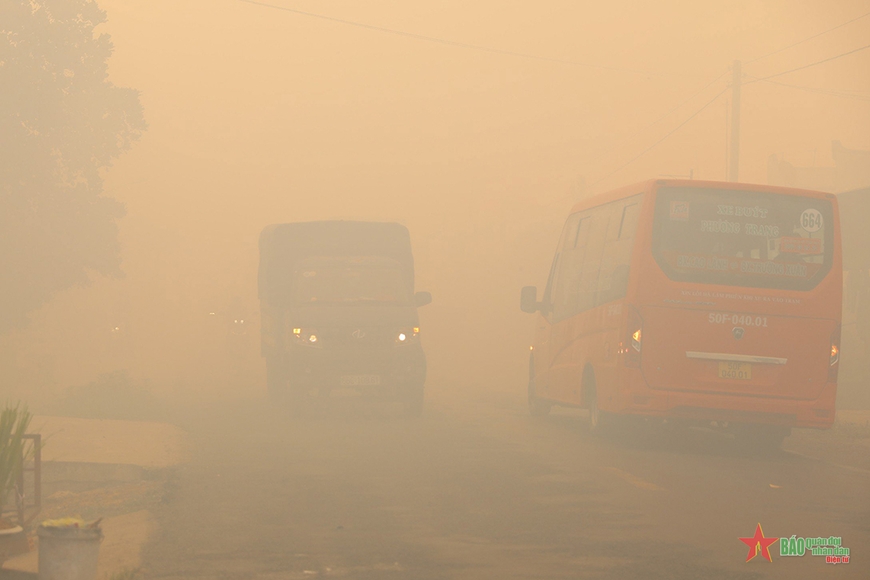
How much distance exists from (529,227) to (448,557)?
303 ft

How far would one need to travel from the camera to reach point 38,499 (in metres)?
7.45

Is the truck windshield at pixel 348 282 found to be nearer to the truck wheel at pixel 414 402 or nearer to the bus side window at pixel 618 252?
the truck wheel at pixel 414 402

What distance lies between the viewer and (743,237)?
43.0 ft

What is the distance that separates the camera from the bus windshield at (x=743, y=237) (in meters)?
13.0

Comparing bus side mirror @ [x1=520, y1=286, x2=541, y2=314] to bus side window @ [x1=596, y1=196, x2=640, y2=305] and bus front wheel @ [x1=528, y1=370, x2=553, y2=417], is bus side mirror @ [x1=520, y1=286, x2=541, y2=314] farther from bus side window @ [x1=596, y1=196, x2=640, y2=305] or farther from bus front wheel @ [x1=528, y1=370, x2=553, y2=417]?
bus side window @ [x1=596, y1=196, x2=640, y2=305]

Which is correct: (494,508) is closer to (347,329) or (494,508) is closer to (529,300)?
(347,329)

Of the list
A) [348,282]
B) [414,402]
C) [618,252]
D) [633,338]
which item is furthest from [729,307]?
[348,282]

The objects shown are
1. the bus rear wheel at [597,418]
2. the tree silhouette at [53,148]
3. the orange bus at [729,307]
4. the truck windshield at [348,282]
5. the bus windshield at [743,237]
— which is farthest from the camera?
the tree silhouette at [53,148]

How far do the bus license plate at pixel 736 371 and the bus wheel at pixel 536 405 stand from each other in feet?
19.3

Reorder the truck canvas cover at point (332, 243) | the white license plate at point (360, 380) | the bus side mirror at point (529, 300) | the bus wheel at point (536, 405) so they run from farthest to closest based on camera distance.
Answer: the truck canvas cover at point (332, 243) → the bus wheel at point (536, 405) → the bus side mirror at point (529, 300) → the white license plate at point (360, 380)

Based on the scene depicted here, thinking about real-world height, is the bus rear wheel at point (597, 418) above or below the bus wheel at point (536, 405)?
above

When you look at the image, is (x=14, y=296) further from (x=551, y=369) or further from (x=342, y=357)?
(x=551, y=369)

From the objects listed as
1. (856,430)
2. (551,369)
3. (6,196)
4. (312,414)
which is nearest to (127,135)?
(6,196)

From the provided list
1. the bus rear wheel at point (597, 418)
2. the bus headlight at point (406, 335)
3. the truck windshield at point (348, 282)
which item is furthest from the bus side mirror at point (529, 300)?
the bus rear wheel at point (597, 418)
